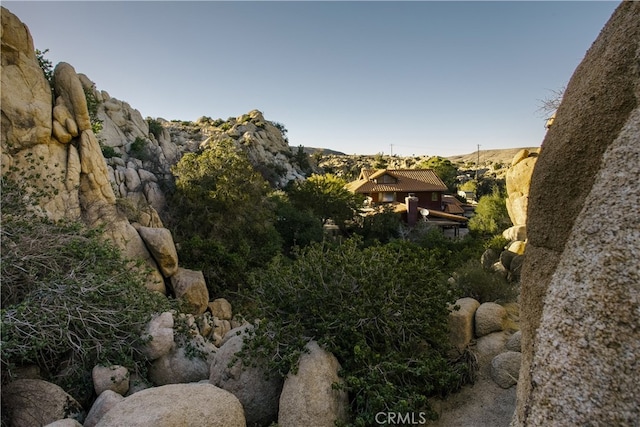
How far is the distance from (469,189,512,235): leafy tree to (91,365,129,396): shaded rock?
23887mm

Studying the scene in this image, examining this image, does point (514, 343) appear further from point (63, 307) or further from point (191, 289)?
point (191, 289)

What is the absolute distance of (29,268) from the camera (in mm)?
5809

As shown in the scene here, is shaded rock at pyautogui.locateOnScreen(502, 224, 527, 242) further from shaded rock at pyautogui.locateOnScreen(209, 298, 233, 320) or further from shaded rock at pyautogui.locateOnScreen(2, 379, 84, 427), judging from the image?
shaded rock at pyautogui.locateOnScreen(2, 379, 84, 427)

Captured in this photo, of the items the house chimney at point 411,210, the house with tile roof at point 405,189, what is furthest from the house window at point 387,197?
the house chimney at point 411,210

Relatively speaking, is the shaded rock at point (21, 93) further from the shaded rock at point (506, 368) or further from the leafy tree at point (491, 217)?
the leafy tree at point (491, 217)

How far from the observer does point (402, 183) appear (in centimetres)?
3672

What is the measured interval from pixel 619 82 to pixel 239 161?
645 inches

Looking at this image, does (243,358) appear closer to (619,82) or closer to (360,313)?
(360,313)

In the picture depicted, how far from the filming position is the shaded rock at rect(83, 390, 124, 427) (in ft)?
14.2

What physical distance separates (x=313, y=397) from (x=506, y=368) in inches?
119

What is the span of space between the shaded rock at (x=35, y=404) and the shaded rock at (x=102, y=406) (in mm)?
315

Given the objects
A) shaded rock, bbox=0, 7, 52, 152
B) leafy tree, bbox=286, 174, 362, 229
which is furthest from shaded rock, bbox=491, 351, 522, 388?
leafy tree, bbox=286, 174, 362, 229

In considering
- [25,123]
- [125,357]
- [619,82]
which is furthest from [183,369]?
[25,123]

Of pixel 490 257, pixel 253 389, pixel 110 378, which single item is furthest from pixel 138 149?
pixel 253 389
